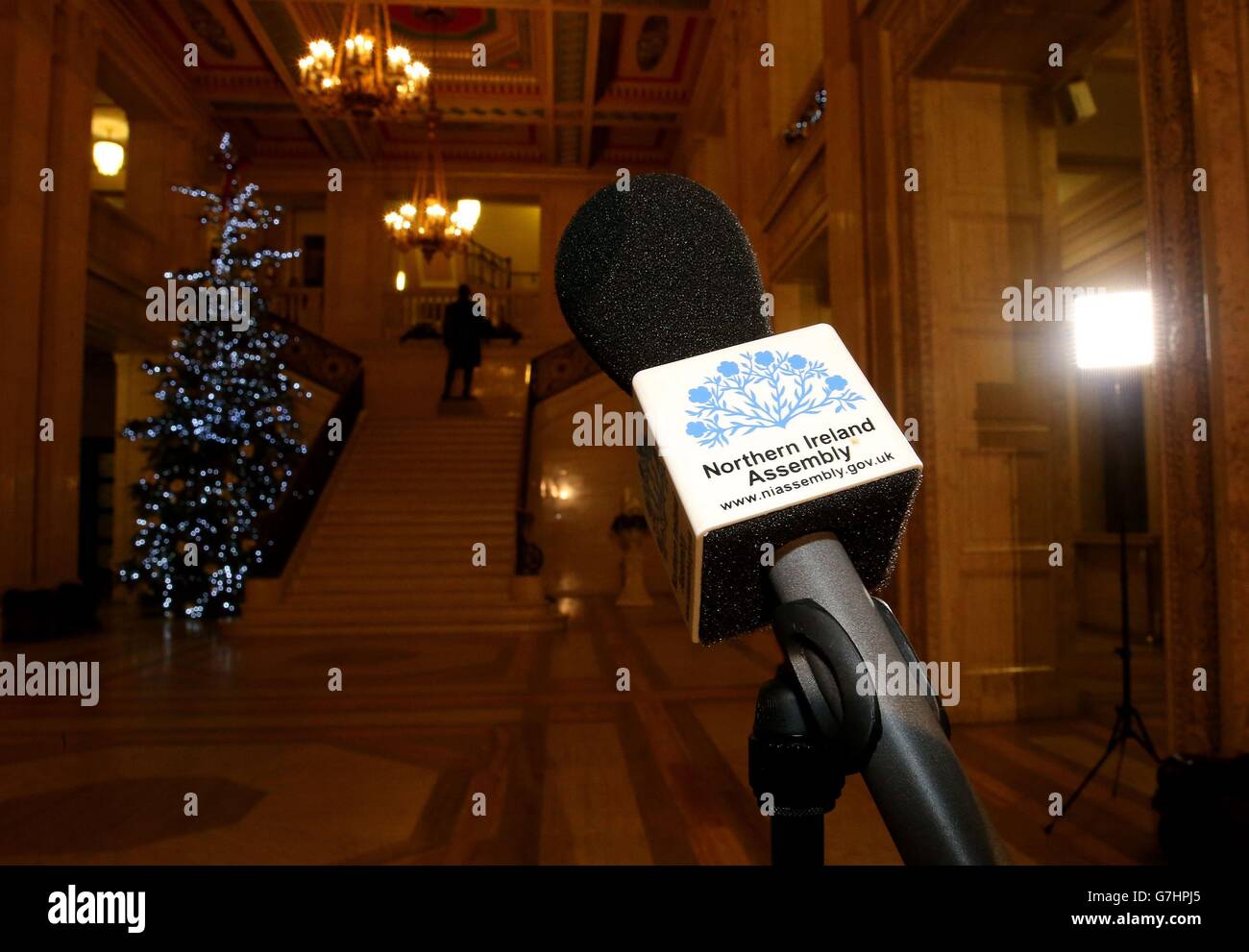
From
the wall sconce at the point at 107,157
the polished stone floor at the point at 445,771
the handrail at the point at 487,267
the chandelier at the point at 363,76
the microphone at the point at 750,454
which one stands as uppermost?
the handrail at the point at 487,267

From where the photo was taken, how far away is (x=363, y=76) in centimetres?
928

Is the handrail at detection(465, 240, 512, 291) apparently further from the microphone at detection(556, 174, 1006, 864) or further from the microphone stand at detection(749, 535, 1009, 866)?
the microphone stand at detection(749, 535, 1009, 866)

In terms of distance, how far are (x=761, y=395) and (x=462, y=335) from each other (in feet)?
42.8

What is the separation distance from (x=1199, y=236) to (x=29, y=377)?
10.2 meters

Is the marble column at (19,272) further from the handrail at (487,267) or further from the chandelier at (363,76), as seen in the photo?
the handrail at (487,267)

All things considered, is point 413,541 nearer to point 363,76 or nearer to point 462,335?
point 462,335

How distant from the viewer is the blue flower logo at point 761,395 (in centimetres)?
73

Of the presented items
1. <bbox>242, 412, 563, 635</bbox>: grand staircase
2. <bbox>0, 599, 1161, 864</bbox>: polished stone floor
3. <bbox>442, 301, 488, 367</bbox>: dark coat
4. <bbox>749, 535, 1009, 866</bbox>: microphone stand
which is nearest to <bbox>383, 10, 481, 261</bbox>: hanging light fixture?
<bbox>442, 301, 488, 367</bbox>: dark coat

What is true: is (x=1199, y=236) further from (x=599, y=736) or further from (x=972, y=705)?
(x=599, y=736)

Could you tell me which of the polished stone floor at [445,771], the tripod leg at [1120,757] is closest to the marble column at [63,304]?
the polished stone floor at [445,771]

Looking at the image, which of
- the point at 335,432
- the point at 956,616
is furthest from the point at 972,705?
the point at 335,432

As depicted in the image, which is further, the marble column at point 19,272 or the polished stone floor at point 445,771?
the marble column at point 19,272

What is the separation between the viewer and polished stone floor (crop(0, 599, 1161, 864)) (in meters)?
2.97
